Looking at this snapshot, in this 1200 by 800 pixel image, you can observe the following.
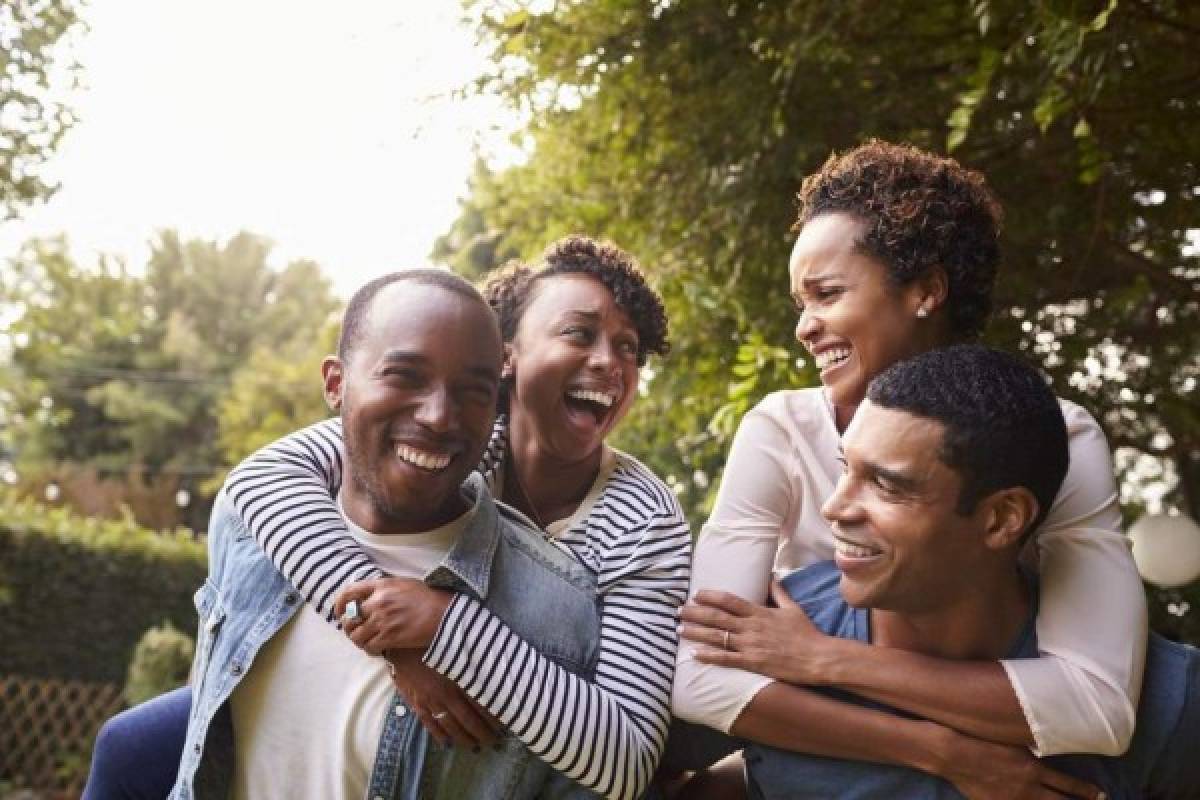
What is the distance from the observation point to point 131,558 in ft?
47.6

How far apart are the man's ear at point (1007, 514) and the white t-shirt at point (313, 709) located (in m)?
0.95

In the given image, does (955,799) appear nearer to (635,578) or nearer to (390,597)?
(635,578)

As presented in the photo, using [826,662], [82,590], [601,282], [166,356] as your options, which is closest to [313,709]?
[826,662]

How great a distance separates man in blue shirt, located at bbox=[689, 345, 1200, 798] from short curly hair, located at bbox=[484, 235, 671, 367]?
93 centimetres

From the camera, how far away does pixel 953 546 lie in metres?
1.92

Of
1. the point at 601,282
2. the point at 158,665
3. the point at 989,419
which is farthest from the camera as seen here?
the point at 158,665

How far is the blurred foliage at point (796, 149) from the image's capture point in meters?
4.61

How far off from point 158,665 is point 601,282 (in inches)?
436

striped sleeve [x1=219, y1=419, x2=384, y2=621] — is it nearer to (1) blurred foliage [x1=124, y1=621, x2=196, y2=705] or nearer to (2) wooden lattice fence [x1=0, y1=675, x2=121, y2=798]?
(1) blurred foliage [x1=124, y1=621, x2=196, y2=705]

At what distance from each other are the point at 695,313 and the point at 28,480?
25.3 metres

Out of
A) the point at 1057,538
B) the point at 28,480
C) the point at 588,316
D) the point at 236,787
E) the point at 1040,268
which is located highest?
the point at 1040,268

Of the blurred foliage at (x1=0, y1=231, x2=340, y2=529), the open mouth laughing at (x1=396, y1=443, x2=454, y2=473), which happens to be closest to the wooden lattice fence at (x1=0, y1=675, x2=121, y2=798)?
the open mouth laughing at (x1=396, y1=443, x2=454, y2=473)

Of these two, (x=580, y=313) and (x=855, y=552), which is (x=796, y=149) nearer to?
(x=580, y=313)

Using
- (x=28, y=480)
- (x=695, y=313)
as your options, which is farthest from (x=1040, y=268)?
(x=28, y=480)
